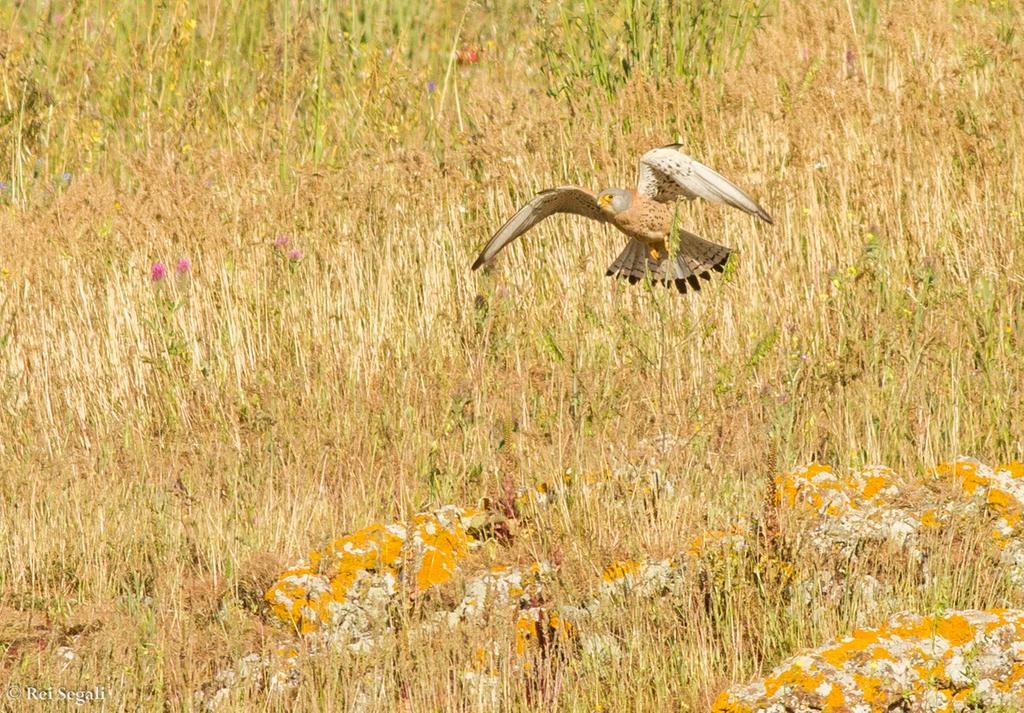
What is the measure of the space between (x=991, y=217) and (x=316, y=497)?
9.48 ft

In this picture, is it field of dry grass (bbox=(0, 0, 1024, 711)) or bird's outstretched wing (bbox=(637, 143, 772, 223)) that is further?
bird's outstretched wing (bbox=(637, 143, 772, 223))

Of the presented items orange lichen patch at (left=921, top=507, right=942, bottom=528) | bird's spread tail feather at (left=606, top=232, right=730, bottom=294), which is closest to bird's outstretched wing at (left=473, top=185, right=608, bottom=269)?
→ bird's spread tail feather at (left=606, top=232, right=730, bottom=294)

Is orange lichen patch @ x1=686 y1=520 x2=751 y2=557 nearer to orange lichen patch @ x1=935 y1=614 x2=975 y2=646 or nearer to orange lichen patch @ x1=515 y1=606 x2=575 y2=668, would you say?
orange lichen patch @ x1=515 y1=606 x2=575 y2=668

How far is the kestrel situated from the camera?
5.02 metres

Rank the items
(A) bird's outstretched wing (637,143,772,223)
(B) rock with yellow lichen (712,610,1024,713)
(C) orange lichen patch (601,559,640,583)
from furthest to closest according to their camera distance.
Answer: (A) bird's outstretched wing (637,143,772,223)
(C) orange lichen patch (601,559,640,583)
(B) rock with yellow lichen (712,610,1024,713)

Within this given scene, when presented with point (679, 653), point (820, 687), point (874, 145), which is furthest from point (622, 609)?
point (874, 145)

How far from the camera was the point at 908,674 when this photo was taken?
10.3ft

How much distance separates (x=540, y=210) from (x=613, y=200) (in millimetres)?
275

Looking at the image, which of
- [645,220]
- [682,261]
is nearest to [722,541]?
[645,220]

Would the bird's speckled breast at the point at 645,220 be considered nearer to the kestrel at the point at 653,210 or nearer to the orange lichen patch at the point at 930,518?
the kestrel at the point at 653,210

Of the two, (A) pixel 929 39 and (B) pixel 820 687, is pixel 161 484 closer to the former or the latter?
(B) pixel 820 687

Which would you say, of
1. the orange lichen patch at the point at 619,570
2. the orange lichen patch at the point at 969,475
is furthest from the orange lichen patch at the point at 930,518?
the orange lichen patch at the point at 619,570

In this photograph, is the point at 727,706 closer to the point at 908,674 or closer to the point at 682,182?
the point at 908,674

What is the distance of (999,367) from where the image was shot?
15.9 ft
